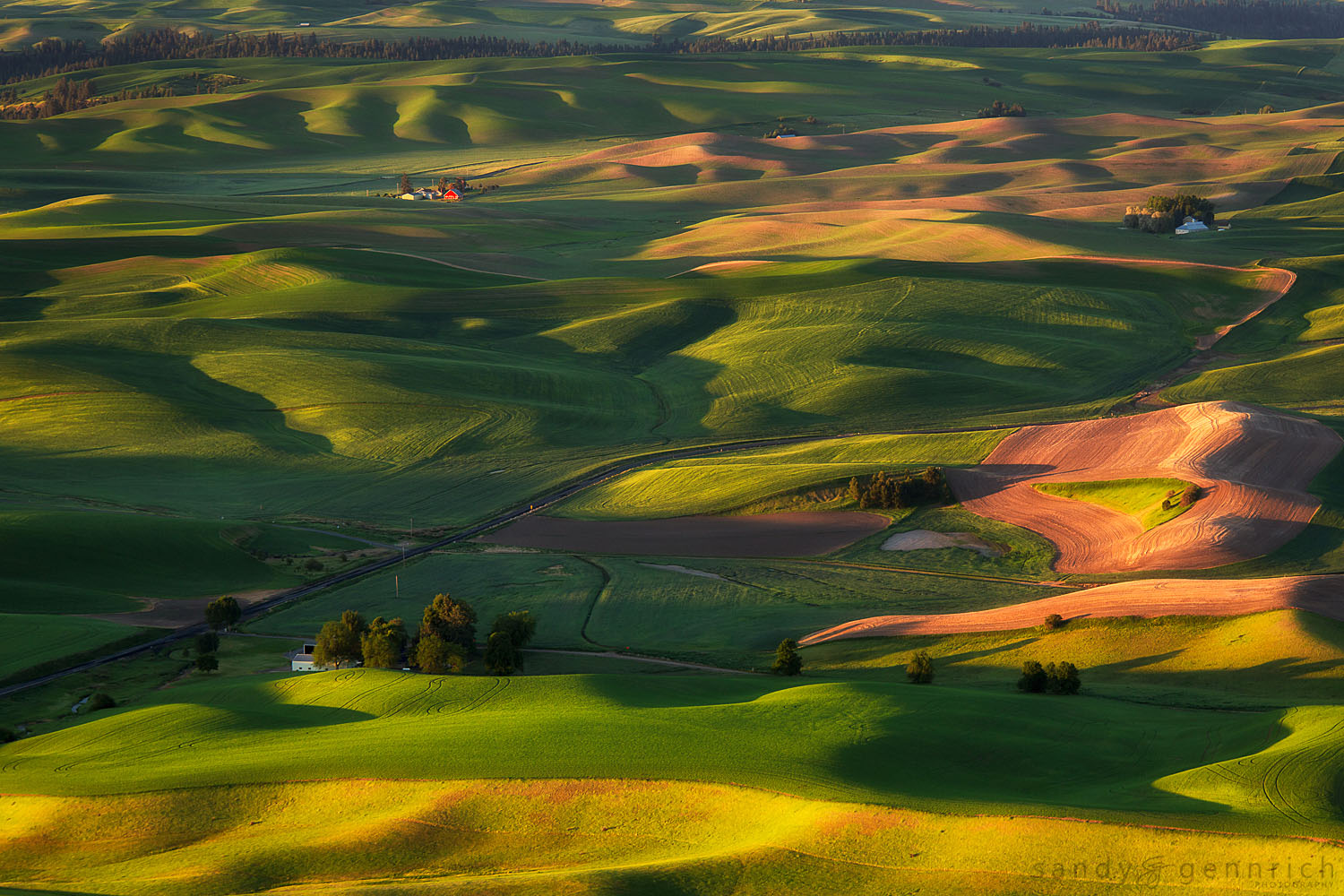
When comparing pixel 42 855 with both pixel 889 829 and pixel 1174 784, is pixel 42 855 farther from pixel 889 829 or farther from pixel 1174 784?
pixel 1174 784

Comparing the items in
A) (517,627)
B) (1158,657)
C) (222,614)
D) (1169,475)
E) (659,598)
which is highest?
(1158,657)

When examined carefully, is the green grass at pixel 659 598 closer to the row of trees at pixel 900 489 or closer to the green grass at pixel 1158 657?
the green grass at pixel 1158 657

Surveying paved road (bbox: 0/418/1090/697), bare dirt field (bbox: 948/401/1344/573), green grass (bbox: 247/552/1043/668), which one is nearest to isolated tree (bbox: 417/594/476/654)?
green grass (bbox: 247/552/1043/668)

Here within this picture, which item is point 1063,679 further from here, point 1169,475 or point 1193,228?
point 1193,228

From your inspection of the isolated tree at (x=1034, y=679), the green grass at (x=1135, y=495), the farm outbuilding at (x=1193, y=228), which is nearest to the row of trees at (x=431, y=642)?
the isolated tree at (x=1034, y=679)

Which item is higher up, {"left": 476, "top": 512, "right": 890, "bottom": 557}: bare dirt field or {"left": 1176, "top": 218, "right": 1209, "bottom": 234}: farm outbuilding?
{"left": 1176, "top": 218, "right": 1209, "bottom": 234}: farm outbuilding

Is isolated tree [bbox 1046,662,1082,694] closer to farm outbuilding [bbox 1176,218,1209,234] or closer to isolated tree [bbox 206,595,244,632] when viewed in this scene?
isolated tree [bbox 206,595,244,632]

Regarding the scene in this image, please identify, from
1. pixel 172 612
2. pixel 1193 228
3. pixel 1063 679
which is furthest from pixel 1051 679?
pixel 1193 228
